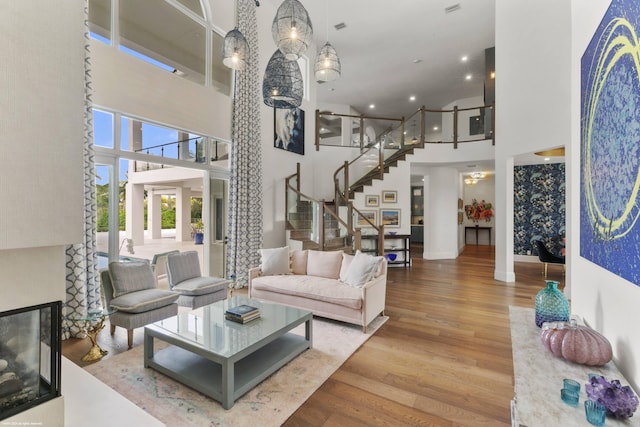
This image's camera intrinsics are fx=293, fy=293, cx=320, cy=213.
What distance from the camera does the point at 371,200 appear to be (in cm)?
784

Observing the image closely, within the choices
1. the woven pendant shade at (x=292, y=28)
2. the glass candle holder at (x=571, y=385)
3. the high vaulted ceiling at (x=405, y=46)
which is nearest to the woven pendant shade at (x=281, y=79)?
the woven pendant shade at (x=292, y=28)

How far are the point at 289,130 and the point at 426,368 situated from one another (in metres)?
5.84

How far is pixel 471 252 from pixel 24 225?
34.8 feet

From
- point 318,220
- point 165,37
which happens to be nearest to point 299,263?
point 318,220

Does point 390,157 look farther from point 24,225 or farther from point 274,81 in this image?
point 24,225

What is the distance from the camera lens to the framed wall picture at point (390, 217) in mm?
7883

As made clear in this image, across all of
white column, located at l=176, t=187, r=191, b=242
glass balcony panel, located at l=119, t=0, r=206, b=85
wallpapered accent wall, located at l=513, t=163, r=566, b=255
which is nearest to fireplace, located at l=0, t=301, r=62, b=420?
glass balcony panel, located at l=119, t=0, r=206, b=85

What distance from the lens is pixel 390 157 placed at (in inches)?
318

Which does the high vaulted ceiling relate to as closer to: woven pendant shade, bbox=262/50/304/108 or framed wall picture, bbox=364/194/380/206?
framed wall picture, bbox=364/194/380/206

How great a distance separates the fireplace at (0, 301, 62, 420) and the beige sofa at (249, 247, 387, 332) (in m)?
2.63

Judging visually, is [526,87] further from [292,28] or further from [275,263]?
[275,263]

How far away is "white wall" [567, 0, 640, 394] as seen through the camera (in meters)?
1.14

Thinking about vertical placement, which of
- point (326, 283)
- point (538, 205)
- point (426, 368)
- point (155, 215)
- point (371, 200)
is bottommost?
point (426, 368)

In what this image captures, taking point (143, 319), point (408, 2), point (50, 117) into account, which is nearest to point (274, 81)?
point (50, 117)
